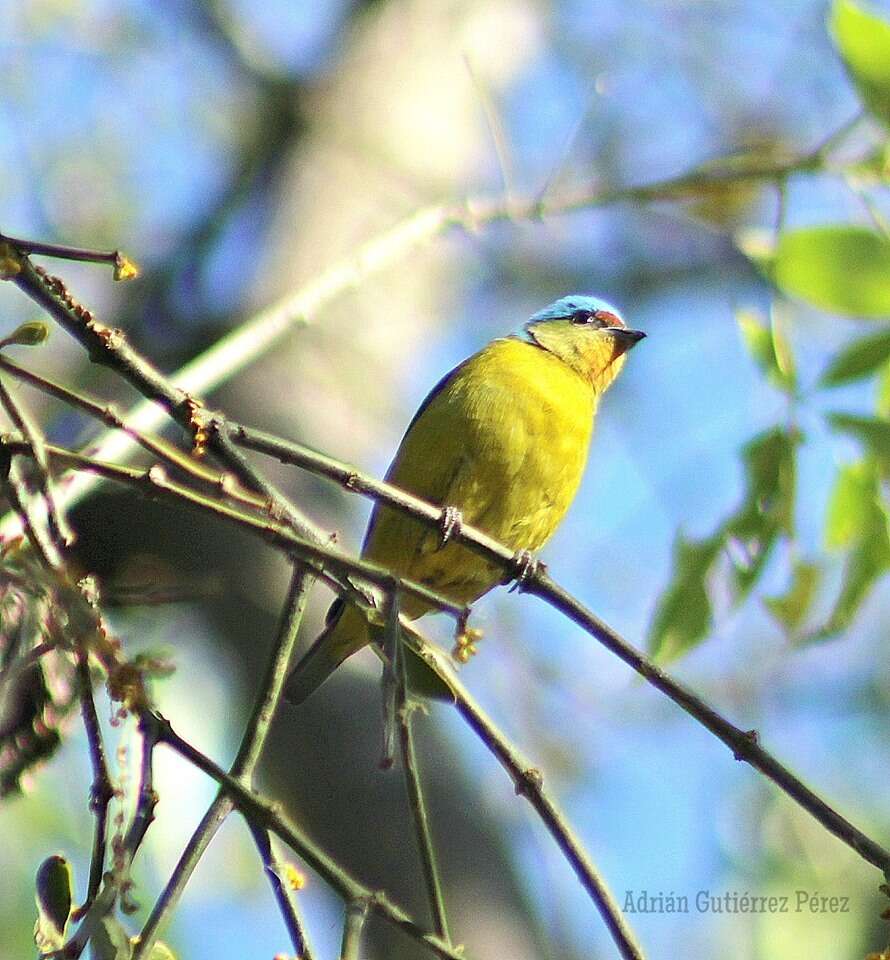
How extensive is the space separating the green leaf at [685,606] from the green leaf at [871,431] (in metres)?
0.33

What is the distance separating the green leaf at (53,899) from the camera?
151 centimetres

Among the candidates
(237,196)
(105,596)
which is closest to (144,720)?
(105,596)

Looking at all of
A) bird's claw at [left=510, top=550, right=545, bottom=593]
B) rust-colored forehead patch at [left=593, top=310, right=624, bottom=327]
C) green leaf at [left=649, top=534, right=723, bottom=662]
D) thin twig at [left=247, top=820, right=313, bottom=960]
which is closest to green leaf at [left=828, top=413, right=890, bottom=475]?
green leaf at [left=649, top=534, right=723, bottom=662]

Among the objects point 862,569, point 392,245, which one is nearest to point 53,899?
point 862,569

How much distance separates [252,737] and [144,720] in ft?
0.75

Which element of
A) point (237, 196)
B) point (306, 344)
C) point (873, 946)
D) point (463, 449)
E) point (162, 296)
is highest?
point (237, 196)

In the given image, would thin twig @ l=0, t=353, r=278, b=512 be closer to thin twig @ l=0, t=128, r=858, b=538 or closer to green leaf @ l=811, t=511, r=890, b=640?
thin twig @ l=0, t=128, r=858, b=538

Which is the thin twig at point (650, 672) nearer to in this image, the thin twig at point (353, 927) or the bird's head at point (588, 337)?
the thin twig at point (353, 927)

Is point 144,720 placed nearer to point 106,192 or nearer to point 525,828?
point 525,828

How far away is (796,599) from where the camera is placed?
9.21ft

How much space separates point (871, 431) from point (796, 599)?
449 millimetres

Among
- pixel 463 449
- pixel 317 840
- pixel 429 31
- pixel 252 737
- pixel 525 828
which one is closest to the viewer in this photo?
pixel 252 737

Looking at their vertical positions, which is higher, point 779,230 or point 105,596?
point 779,230

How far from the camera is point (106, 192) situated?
26.3ft
